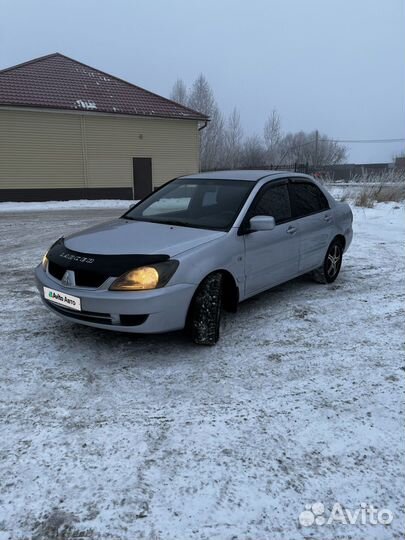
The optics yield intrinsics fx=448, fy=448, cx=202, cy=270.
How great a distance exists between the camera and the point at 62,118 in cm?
1972

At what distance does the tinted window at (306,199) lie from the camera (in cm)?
508

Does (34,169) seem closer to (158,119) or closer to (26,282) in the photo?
(158,119)

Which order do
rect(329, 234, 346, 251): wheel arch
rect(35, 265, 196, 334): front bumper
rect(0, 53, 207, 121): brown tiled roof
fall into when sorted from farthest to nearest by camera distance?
rect(0, 53, 207, 121): brown tiled roof → rect(329, 234, 346, 251): wheel arch → rect(35, 265, 196, 334): front bumper

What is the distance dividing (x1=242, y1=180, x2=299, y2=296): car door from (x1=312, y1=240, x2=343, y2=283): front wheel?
32.8 inches

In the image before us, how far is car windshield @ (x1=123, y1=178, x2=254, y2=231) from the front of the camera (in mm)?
4273

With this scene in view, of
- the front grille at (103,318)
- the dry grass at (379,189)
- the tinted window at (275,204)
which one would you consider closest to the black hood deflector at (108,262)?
the front grille at (103,318)

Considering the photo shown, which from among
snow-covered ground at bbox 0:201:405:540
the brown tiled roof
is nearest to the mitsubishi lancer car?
snow-covered ground at bbox 0:201:405:540

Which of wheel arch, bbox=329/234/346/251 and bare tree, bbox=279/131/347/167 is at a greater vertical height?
bare tree, bbox=279/131/347/167

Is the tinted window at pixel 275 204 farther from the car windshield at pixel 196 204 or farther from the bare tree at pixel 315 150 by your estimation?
the bare tree at pixel 315 150

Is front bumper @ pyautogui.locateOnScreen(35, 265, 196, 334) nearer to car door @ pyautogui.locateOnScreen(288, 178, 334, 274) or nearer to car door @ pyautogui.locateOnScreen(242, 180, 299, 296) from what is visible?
car door @ pyautogui.locateOnScreen(242, 180, 299, 296)

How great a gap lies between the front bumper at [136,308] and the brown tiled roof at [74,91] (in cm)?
1778

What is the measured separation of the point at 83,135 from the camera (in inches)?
798

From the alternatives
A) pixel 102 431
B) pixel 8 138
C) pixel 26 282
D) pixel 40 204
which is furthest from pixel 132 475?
pixel 8 138

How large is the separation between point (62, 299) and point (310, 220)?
2.95 m
